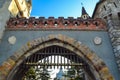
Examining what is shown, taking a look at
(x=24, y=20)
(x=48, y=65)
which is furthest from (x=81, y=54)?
(x=24, y=20)

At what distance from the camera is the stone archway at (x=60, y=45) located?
7.34 m

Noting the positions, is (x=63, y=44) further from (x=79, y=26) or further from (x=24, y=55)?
(x=24, y=55)

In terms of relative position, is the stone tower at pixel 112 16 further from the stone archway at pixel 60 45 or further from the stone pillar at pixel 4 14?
the stone pillar at pixel 4 14

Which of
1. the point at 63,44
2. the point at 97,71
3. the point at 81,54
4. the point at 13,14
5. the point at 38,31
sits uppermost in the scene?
the point at 13,14

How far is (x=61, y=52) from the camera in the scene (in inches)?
325

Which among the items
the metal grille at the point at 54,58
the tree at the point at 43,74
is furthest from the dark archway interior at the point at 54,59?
the tree at the point at 43,74

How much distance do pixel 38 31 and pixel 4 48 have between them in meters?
1.85

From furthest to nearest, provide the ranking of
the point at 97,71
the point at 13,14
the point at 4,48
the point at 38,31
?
the point at 13,14 < the point at 38,31 < the point at 4,48 < the point at 97,71

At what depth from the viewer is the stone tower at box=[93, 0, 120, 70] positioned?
313 inches

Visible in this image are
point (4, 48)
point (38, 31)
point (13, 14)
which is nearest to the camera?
→ point (4, 48)

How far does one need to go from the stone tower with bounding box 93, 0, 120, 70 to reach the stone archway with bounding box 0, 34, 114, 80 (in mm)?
882

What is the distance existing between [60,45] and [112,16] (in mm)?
3309

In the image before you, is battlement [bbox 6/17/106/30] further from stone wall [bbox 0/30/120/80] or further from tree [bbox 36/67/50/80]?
tree [bbox 36/67/50/80]

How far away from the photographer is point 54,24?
8828mm
